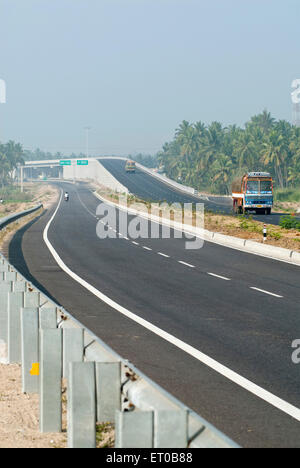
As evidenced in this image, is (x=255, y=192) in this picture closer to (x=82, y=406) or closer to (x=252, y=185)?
(x=252, y=185)

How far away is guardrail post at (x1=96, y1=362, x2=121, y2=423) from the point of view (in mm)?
5582

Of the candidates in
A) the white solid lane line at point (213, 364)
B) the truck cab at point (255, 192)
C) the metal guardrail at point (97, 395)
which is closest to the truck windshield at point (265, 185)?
the truck cab at point (255, 192)

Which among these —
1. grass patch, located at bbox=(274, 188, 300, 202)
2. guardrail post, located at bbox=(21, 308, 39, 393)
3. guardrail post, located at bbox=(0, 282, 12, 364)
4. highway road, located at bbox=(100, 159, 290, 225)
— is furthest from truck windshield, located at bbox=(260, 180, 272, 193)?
guardrail post, located at bbox=(21, 308, 39, 393)

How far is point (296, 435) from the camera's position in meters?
7.29

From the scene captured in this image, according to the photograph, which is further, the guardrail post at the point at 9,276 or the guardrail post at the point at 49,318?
the guardrail post at the point at 9,276

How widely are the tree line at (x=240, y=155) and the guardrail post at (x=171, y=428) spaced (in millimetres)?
118739

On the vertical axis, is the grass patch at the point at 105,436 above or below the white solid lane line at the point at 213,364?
above

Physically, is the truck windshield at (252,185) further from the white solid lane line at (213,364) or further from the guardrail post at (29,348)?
the guardrail post at (29,348)

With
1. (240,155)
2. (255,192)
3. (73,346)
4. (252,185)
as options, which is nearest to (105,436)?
(73,346)

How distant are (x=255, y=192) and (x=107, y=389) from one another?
163ft

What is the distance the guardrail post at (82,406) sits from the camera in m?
5.43
